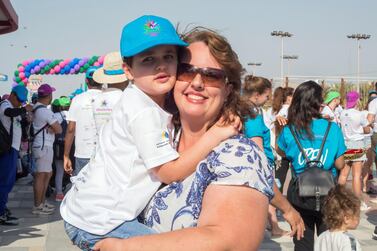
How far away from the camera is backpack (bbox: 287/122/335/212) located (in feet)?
13.8

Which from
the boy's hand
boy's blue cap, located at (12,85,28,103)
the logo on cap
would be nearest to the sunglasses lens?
the boy's hand

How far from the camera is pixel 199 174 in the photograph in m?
1.80

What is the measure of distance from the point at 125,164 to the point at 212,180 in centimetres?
47

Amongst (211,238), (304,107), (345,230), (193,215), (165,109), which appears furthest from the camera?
(304,107)

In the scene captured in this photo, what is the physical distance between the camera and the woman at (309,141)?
440cm

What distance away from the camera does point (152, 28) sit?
2.06 m

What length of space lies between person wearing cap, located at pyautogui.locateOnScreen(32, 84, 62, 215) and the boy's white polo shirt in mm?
5878

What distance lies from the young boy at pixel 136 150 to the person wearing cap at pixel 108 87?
3.33 metres

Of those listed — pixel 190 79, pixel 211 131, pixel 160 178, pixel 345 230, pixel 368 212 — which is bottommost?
pixel 368 212

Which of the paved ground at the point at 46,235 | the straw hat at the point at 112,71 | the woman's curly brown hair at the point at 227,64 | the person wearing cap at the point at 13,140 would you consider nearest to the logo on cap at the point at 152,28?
the woman's curly brown hair at the point at 227,64

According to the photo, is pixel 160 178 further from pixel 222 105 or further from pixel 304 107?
pixel 304 107

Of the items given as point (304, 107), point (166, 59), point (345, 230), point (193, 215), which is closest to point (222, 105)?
point (166, 59)

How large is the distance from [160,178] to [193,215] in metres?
0.26

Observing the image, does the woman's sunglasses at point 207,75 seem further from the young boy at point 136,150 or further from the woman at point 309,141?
the woman at point 309,141
